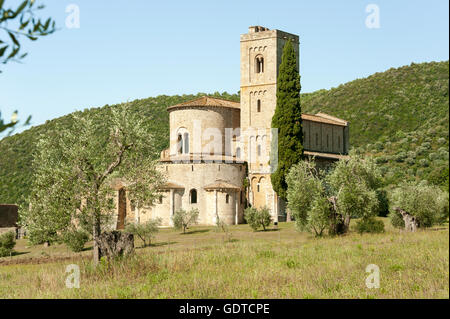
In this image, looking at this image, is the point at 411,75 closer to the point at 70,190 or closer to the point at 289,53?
the point at 289,53

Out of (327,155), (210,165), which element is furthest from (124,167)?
(327,155)

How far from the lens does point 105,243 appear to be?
65.0 ft

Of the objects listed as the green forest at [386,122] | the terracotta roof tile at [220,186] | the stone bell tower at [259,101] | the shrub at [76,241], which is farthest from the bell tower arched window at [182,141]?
the shrub at [76,241]

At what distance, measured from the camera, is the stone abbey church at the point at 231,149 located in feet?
144

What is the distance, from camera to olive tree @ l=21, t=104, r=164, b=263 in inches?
811

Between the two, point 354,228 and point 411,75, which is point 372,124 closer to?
point 411,75

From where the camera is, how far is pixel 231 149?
161 feet

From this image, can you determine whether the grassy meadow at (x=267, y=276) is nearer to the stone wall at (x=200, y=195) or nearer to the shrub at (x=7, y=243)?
the shrub at (x=7, y=243)

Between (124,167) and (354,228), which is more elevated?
(124,167)

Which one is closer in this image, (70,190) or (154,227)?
(70,190)

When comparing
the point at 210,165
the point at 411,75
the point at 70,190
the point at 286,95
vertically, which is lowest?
the point at 70,190

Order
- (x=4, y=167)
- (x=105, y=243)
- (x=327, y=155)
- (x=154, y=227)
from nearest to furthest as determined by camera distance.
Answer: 1. (x=105, y=243)
2. (x=154, y=227)
3. (x=327, y=155)
4. (x=4, y=167)
